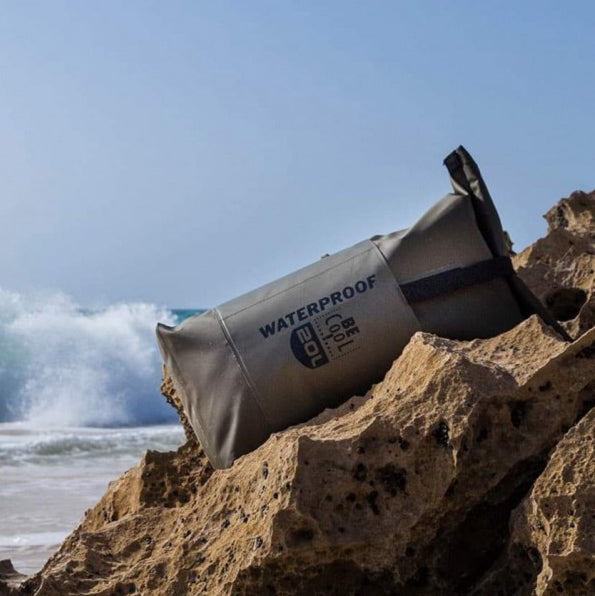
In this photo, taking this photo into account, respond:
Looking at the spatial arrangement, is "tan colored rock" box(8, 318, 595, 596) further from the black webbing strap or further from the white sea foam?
the white sea foam

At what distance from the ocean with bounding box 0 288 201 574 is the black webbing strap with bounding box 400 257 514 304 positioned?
291cm

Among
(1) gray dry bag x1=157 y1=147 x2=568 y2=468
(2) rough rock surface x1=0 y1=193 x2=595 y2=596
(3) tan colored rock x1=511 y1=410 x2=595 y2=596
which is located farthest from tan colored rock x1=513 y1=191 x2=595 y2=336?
(3) tan colored rock x1=511 y1=410 x2=595 y2=596

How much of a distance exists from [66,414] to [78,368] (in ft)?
8.52

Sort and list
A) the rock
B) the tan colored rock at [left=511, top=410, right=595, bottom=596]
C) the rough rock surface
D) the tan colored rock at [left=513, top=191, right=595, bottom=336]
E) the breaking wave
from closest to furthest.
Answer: the tan colored rock at [left=511, top=410, right=595, bottom=596] → the rough rock surface → the rock → the tan colored rock at [left=513, top=191, right=595, bottom=336] → the breaking wave

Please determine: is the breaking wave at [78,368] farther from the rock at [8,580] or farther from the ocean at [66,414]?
the rock at [8,580]

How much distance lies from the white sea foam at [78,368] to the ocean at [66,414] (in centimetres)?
2

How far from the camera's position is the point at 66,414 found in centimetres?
1855

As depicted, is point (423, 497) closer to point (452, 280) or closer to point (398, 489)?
point (398, 489)

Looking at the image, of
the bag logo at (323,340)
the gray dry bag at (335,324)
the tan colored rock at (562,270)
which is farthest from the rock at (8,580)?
the tan colored rock at (562,270)

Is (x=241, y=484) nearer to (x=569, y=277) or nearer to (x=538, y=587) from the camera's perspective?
(x=538, y=587)

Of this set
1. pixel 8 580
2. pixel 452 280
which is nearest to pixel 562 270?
pixel 452 280

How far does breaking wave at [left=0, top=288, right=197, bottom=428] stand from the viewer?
62.3 feet

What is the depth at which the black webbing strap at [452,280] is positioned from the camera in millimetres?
2791

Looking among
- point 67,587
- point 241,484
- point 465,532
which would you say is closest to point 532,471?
point 465,532
